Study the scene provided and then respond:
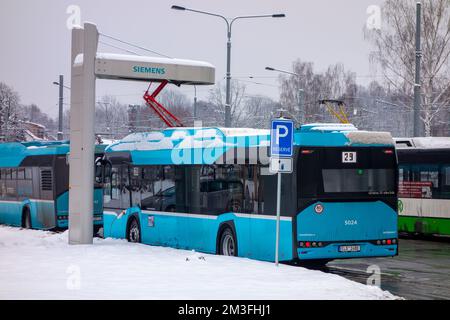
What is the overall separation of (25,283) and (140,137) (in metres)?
10.4

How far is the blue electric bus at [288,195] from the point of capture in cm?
1680

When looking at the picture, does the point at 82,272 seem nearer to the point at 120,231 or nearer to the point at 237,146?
the point at 237,146

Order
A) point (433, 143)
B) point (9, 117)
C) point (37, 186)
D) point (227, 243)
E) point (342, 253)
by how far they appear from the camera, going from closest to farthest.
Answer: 1. point (342, 253)
2. point (227, 243)
3. point (433, 143)
4. point (37, 186)
5. point (9, 117)

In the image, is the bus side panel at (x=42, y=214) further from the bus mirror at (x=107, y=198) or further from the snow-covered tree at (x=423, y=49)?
the snow-covered tree at (x=423, y=49)

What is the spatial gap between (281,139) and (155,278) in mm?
3604

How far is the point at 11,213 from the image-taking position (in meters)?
32.4

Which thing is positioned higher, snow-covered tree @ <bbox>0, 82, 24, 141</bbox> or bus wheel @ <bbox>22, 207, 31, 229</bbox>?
snow-covered tree @ <bbox>0, 82, 24, 141</bbox>

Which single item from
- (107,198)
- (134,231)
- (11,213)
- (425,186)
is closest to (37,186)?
(11,213)

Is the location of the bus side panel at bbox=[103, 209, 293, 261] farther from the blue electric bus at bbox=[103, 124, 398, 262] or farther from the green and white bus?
the green and white bus

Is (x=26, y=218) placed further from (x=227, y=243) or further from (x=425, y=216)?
(x=227, y=243)

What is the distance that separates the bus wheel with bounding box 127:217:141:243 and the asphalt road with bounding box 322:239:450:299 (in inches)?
209

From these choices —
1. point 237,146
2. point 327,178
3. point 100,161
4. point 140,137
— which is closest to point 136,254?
point 237,146

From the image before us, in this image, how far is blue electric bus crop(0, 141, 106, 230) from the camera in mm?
28781

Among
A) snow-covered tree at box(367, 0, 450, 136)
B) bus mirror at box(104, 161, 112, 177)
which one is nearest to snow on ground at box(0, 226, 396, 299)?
bus mirror at box(104, 161, 112, 177)
